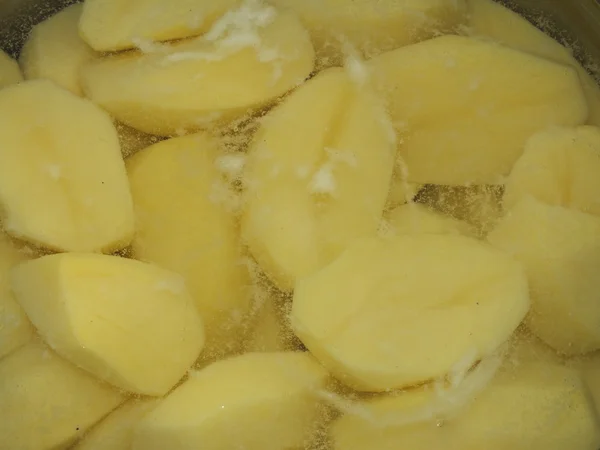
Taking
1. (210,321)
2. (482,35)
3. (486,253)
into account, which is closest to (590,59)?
(482,35)

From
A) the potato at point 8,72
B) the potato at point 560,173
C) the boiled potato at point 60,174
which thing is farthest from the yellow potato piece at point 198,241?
the potato at point 560,173

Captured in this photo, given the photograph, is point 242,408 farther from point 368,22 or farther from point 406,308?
point 368,22

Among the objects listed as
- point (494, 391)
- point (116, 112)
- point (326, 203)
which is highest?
point (116, 112)

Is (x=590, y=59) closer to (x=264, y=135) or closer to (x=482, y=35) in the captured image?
(x=482, y=35)

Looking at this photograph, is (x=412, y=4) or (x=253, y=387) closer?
(x=253, y=387)

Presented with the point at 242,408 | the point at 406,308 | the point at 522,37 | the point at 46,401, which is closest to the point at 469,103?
the point at 522,37

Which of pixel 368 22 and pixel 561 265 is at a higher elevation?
pixel 368 22
